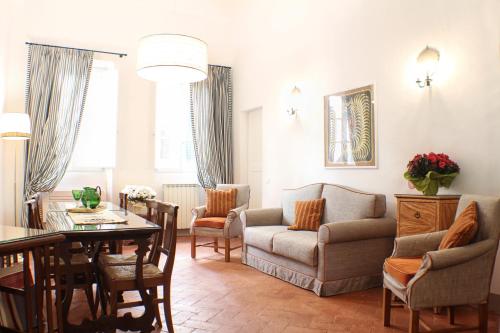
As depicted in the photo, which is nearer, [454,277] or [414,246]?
[454,277]

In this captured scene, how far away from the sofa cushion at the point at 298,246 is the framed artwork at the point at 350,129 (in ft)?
3.05

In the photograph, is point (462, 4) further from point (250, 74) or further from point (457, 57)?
point (250, 74)

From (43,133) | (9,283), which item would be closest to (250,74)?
(43,133)

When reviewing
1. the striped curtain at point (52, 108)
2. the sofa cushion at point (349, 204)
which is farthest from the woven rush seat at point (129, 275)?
the striped curtain at point (52, 108)

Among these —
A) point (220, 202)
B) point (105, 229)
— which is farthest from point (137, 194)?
point (105, 229)

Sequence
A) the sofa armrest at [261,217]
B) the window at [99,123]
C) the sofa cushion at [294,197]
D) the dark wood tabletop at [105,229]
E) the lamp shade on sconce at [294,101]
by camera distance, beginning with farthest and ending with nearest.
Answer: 1. the window at [99,123]
2. the lamp shade on sconce at [294,101]
3. the sofa armrest at [261,217]
4. the sofa cushion at [294,197]
5. the dark wood tabletop at [105,229]

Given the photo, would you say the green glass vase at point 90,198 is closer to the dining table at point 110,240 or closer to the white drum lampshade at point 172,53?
the dining table at point 110,240

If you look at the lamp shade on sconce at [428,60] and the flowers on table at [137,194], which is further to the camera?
the flowers on table at [137,194]

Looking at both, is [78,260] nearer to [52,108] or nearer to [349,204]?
[349,204]

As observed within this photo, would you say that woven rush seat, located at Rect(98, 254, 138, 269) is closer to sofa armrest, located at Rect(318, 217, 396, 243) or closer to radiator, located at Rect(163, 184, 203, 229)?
sofa armrest, located at Rect(318, 217, 396, 243)

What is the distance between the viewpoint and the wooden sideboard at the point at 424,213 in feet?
10.3

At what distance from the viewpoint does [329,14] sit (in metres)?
4.88

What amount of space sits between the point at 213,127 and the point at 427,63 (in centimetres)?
396

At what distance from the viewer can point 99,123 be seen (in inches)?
249
